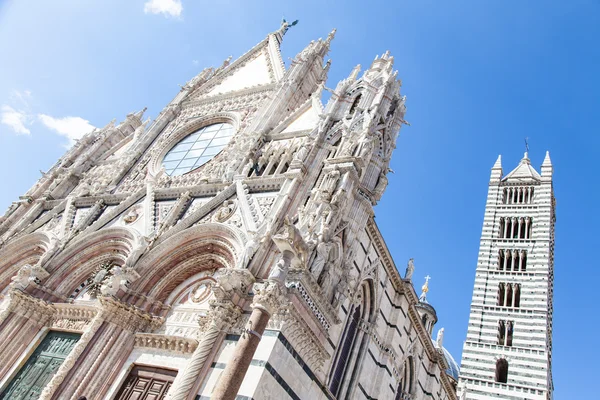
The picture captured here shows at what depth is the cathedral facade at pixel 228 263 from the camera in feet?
32.3

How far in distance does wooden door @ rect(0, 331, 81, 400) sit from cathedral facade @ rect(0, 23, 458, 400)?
38 millimetres

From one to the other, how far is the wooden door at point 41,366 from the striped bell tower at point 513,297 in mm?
20759

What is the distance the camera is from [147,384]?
34.3ft

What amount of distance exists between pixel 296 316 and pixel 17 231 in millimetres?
12171

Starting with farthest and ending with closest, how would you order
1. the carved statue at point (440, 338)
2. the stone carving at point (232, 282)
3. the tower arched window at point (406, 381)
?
the carved statue at point (440, 338) → the tower arched window at point (406, 381) → the stone carving at point (232, 282)

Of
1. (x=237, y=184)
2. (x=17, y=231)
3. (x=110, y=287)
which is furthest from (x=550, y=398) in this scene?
(x=17, y=231)

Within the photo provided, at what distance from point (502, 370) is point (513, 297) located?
4.87 metres

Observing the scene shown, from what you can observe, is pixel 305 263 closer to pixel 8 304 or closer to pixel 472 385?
pixel 8 304

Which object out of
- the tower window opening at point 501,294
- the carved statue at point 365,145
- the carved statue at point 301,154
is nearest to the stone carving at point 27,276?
the carved statue at point 301,154

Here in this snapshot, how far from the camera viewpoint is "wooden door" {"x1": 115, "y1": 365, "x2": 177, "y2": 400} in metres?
10.2

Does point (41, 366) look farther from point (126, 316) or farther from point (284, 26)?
point (284, 26)

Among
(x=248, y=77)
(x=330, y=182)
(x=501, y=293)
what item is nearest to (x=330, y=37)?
(x=248, y=77)

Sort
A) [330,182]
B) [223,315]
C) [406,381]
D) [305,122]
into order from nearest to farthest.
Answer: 1. [223,315]
2. [330,182]
3. [305,122]
4. [406,381]

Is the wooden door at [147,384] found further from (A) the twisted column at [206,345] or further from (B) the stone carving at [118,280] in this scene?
(B) the stone carving at [118,280]
